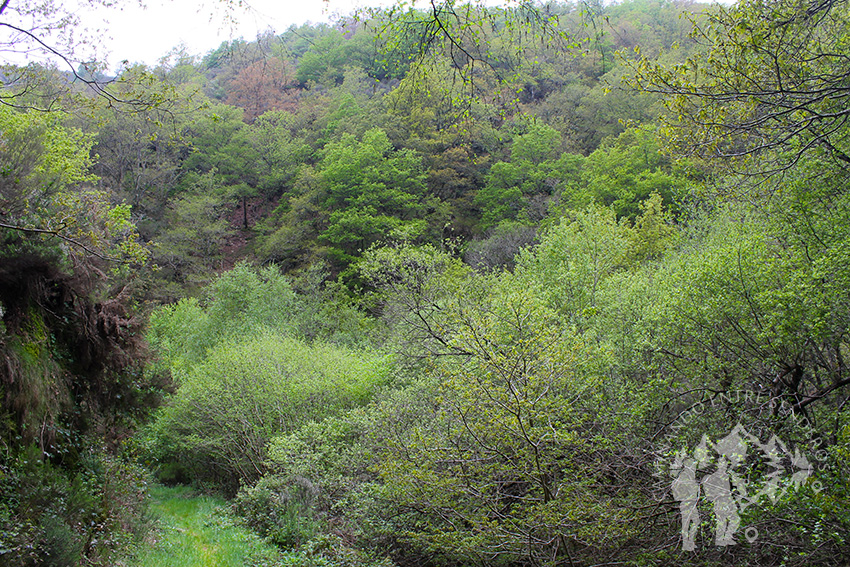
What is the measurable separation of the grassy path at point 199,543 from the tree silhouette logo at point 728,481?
5979 millimetres

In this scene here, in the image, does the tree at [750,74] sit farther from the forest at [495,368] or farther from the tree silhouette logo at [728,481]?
the tree silhouette logo at [728,481]

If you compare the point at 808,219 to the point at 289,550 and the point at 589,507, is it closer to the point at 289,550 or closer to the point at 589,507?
the point at 589,507

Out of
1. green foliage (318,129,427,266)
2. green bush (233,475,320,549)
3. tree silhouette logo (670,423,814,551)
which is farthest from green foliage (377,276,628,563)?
green foliage (318,129,427,266)

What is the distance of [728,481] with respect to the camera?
602cm

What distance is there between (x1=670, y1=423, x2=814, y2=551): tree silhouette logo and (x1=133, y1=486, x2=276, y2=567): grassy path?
5.98 m

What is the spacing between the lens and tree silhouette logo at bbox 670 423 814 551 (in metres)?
5.70

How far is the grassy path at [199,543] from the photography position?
725 cm

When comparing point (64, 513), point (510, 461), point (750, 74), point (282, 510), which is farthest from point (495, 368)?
point (282, 510)

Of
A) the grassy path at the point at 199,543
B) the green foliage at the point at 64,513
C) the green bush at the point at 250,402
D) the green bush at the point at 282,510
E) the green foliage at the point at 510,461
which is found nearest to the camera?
the green foliage at the point at 64,513

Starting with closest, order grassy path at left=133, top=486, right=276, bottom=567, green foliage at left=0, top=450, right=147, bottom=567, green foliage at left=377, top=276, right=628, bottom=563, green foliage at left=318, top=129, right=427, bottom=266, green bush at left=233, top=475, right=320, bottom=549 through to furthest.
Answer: green foliage at left=0, top=450, right=147, bottom=567, green foliage at left=377, top=276, right=628, bottom=563, grassy path at left=133, top=486, right=276, bottom=567, green bush at left=233, top=475, right=320, bottom=549, green foliage at left=318, top=129, right=427, bottom=266

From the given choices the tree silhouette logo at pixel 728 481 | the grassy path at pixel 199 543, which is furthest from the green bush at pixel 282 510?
the tree silhouette logo at pixel 728 481

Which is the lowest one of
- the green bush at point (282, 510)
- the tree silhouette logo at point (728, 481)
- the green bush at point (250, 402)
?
the green bush at point (282, 510)

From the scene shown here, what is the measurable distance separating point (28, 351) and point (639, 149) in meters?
28.2

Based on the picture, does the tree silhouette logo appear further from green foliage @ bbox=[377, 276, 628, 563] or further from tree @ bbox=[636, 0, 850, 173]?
tree @ bbox=[636, 0, 850, 173]
